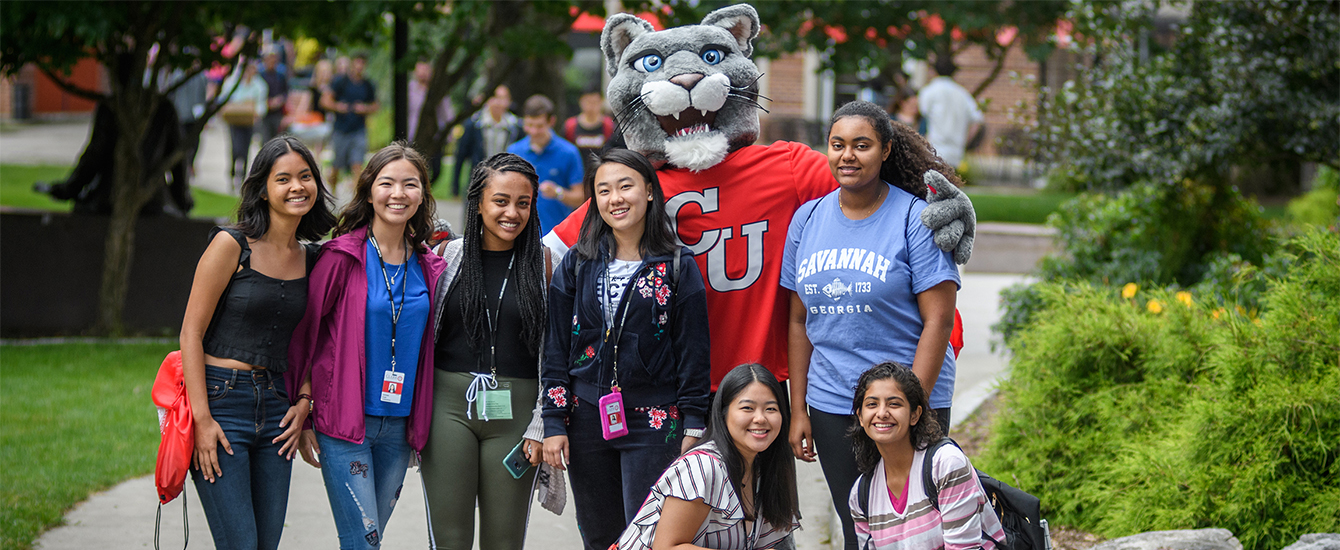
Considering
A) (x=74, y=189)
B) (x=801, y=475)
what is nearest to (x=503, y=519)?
(x=801, y=475)

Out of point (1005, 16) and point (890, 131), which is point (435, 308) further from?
point (1005, 16)

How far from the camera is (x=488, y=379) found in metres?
3.34

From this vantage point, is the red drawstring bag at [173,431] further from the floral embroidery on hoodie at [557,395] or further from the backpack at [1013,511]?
the backpack at [1013,511]

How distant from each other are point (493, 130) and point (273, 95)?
412 centimetres

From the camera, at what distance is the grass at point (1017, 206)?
13.7 meters

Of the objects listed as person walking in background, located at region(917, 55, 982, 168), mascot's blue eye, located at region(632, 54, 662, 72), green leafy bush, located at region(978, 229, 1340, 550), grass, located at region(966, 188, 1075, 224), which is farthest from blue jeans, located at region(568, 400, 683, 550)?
grass, located at region(966, 188, 1075, 224)

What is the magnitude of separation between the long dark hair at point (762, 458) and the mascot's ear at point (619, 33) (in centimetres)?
138

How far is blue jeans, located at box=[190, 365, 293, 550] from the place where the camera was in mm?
3205

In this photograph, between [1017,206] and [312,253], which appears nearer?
[312,253]

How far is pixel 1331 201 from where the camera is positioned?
10.1 meters

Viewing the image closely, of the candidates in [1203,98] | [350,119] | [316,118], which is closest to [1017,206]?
[1203,98]

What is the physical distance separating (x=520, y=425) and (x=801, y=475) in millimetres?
2644

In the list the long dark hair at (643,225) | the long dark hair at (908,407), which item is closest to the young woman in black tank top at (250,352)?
the long dark hair at (643,225)

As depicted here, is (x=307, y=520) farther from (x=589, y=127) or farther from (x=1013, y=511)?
(x=589, y=127)
